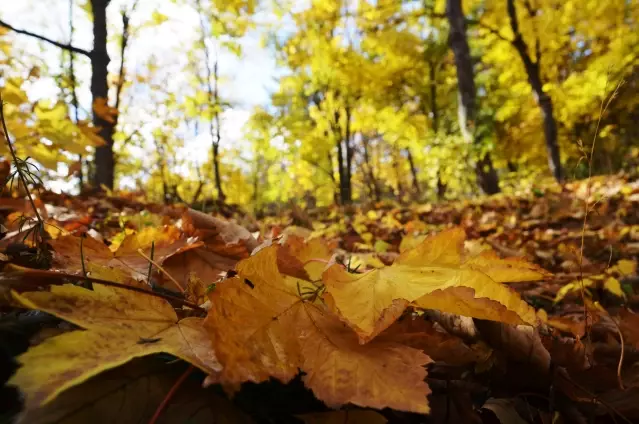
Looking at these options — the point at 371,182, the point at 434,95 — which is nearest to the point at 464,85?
the point at 434,95

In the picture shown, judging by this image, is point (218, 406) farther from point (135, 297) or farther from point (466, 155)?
point (466, 155)

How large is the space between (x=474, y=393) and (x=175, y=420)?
1.11 ft

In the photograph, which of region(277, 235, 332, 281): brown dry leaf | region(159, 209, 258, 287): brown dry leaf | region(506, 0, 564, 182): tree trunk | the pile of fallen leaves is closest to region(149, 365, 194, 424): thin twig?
the pile of fallen leaves

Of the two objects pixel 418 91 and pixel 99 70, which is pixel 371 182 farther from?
pixel 99 70

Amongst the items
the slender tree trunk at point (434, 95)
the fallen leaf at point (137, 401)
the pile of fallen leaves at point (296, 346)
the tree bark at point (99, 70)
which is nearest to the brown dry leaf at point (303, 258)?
the pile of fallen leaves at point (296, 346)

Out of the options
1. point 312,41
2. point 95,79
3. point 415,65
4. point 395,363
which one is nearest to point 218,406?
point 395,363

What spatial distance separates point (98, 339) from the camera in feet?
1.15

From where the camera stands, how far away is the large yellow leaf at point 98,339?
300 millimetres

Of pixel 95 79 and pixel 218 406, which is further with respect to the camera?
pixel 95 79

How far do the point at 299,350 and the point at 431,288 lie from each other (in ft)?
0.53

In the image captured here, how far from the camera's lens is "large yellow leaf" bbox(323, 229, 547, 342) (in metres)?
0.40

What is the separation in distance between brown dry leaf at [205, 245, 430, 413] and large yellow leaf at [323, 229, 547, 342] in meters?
0.03

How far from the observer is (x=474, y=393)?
20.0 inches

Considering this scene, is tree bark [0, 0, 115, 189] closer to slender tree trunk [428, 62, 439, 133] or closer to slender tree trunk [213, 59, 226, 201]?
slender tree trunk [213, 59, 226, 201]
